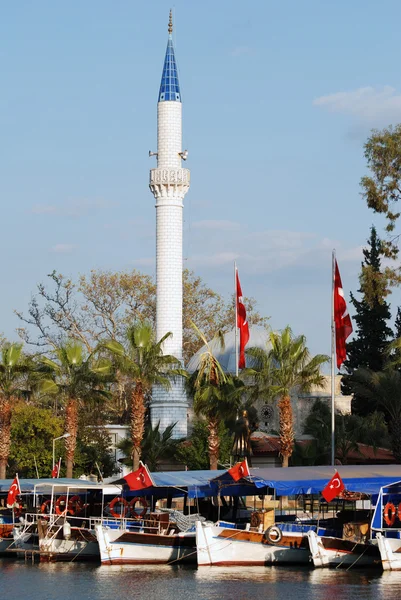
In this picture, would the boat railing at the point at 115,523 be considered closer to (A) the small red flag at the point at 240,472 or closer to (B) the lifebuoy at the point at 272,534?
(A) the small red flag at the point at 240,472

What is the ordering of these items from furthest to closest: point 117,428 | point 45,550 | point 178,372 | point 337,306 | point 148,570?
point 117,428, point 178,372, point 337,306, point 45,550, point 148,570

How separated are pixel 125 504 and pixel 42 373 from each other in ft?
44.6

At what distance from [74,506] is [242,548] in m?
10.5

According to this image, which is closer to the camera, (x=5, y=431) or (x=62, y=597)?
(x=62, y=597)

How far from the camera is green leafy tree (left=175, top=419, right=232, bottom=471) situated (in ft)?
214

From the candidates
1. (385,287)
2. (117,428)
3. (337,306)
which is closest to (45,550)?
(337,306)

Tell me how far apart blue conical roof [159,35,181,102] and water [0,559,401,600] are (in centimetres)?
4379

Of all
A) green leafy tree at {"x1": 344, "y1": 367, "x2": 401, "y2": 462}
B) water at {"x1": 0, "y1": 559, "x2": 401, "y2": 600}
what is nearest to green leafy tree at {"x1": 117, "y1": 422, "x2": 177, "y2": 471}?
green leafy tree at {"x1": 344, "y1": 367, "x2": 401, "y2": 462}

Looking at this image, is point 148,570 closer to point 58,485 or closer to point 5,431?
point 58,485

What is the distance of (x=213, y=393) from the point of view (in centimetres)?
5244

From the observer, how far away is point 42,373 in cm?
5588

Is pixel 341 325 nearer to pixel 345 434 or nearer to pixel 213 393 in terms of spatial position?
pixel 213 393

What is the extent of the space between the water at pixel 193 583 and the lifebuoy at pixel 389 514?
1.76m

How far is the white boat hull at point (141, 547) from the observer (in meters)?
40.5
